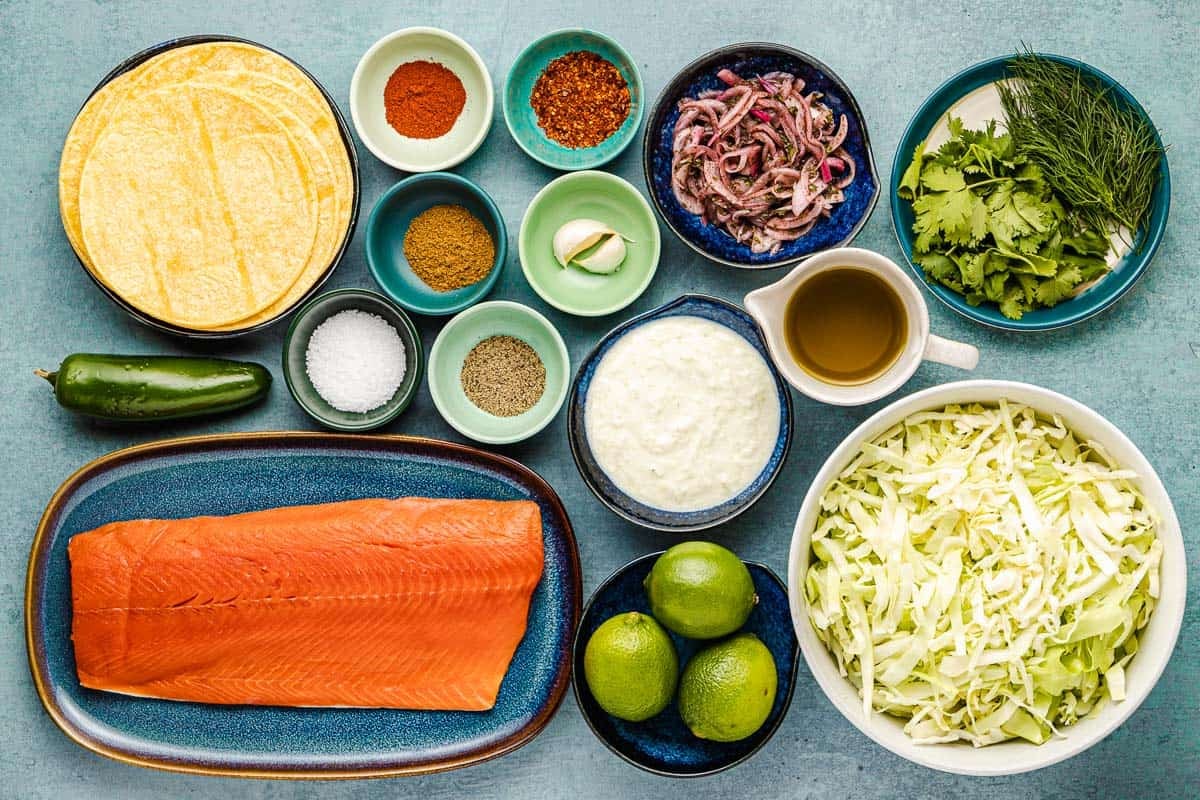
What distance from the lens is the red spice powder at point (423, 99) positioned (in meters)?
2.25

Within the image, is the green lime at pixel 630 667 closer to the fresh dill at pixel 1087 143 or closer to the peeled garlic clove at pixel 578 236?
the peeled garlic clove at pixel 578 236

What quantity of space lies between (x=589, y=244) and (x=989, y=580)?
1.18 meters

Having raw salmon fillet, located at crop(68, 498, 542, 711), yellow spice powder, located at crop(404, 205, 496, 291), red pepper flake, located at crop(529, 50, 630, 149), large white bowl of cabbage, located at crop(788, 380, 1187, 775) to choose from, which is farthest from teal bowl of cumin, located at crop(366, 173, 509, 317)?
large white bowl of cabbage, located at crop(788, 380, 1187, 775)

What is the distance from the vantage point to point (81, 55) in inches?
90.5

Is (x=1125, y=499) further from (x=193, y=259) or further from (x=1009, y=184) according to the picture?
(x=193, y=259)

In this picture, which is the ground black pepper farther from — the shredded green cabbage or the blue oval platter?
the shredded green cabbage

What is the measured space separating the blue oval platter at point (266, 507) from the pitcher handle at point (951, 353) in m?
0.92

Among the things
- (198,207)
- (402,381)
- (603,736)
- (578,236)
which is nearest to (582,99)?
(578,236)

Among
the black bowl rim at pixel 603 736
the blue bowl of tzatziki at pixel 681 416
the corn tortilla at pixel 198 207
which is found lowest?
the black bowl rim at pixel 603 736

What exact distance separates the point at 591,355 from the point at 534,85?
72 cm

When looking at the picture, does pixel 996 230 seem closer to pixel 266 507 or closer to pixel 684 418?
pixel 684 418

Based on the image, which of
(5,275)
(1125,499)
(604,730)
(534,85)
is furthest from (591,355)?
(5,275)

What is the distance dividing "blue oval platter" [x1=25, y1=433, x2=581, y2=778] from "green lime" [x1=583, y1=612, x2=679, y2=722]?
0.78ft

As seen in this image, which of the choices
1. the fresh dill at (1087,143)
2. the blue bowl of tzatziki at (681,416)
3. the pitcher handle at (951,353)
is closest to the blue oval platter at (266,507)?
the blue bowl of tzatziki at (681,416)
